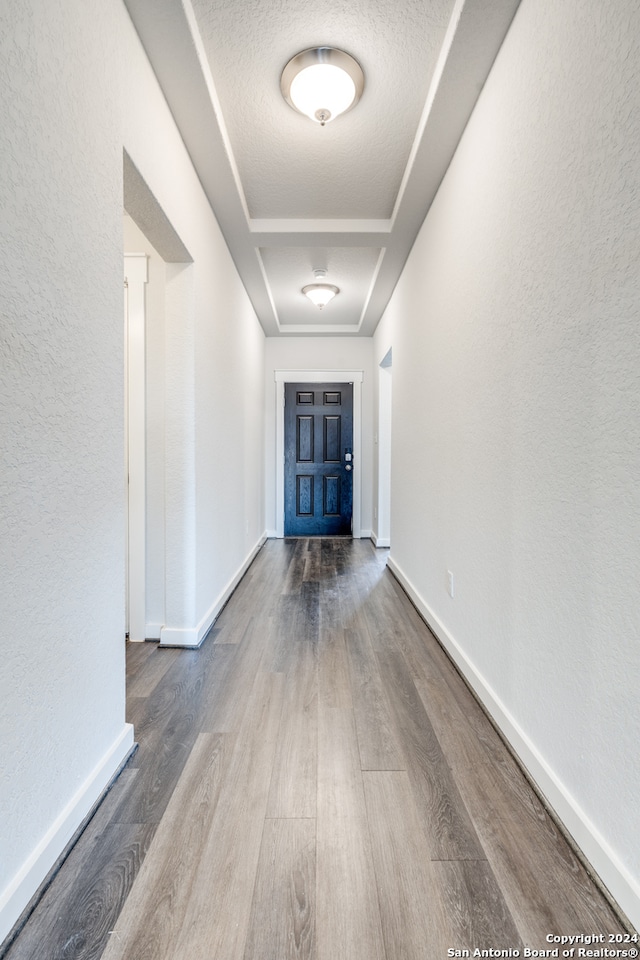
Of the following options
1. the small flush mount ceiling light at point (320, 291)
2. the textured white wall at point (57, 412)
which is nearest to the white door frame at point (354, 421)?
the small flush mount ceiling light at point (320, 291)

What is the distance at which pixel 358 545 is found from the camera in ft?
16.5

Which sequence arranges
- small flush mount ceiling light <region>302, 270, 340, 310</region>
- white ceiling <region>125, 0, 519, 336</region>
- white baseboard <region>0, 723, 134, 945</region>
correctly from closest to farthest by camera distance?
white baseboard <region>0, 723, 134, 945</region> → white ceiling <region>125, 0, 519, 336</region> → small flush mount ceiling light <region>302, 270, 340, 310</region>

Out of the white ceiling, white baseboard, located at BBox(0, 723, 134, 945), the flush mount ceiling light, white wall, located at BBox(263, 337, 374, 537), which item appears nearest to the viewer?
white baseboard, located at BBox(0, 723, 134, 945)

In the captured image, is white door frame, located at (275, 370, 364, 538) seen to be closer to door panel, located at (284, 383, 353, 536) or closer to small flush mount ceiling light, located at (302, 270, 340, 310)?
door panel, located at (284, 383, 353, 536)

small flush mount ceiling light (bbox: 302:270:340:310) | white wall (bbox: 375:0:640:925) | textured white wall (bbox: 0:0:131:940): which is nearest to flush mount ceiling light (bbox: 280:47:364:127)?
white wall (bbox: 375:0:640:925)

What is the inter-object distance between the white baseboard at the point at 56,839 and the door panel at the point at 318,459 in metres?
4.09

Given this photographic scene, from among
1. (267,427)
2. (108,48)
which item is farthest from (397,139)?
(267,427)

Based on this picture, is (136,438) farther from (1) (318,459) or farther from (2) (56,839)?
(1) (318,459)

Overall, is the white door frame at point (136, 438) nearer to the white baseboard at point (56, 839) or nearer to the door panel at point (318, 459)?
the white baseboard at point (56, 839)

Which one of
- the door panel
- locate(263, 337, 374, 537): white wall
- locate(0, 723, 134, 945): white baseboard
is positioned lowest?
locate(0, 723, 134, 945): white baseboard

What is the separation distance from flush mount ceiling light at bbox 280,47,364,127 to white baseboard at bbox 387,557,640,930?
92.7 inches

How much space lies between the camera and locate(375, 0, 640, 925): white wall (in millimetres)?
961

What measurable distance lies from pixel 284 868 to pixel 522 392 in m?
1.45

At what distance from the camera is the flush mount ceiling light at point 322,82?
168cm
